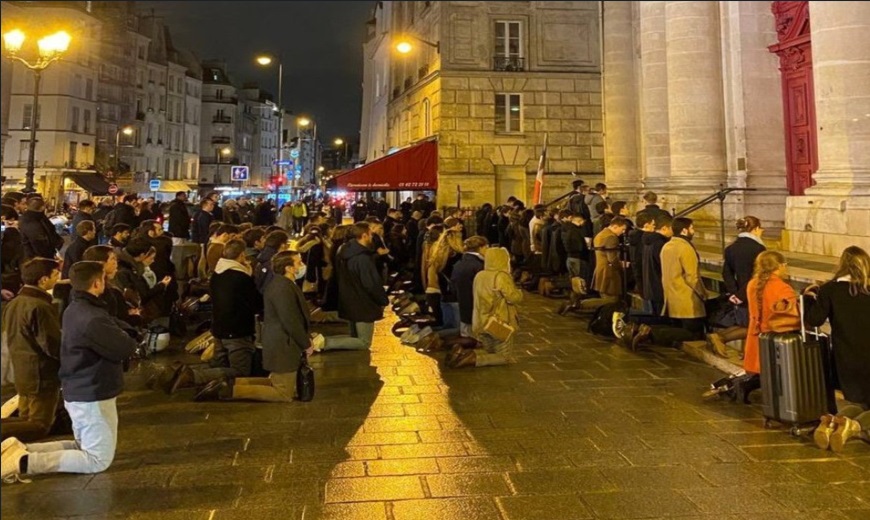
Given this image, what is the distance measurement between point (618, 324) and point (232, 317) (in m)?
5.85

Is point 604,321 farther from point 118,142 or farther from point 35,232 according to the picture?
point 118,142

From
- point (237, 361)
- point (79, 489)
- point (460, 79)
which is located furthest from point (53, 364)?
point (460, 79)

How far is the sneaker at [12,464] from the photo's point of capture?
4.80 metres

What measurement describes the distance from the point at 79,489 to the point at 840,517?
17.6ft

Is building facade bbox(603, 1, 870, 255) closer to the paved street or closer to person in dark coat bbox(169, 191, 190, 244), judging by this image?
the paved street

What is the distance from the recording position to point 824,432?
539 centimetres

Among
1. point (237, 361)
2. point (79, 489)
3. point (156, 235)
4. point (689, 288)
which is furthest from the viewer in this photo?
point (156, 235)

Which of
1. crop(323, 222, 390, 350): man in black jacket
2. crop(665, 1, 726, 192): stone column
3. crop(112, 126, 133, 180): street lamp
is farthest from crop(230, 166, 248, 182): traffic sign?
crop(112, 126, 133, 180): street lamp

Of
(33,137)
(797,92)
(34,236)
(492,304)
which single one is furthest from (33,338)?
(33,137)

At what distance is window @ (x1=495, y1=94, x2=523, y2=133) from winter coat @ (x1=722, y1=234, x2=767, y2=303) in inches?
851

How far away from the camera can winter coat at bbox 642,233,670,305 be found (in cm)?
956

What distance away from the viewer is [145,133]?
A: 212 ft

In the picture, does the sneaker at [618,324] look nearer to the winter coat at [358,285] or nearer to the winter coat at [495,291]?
the winter coat at [495,291]

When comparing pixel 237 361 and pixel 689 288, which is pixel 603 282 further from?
pixel 237 361
